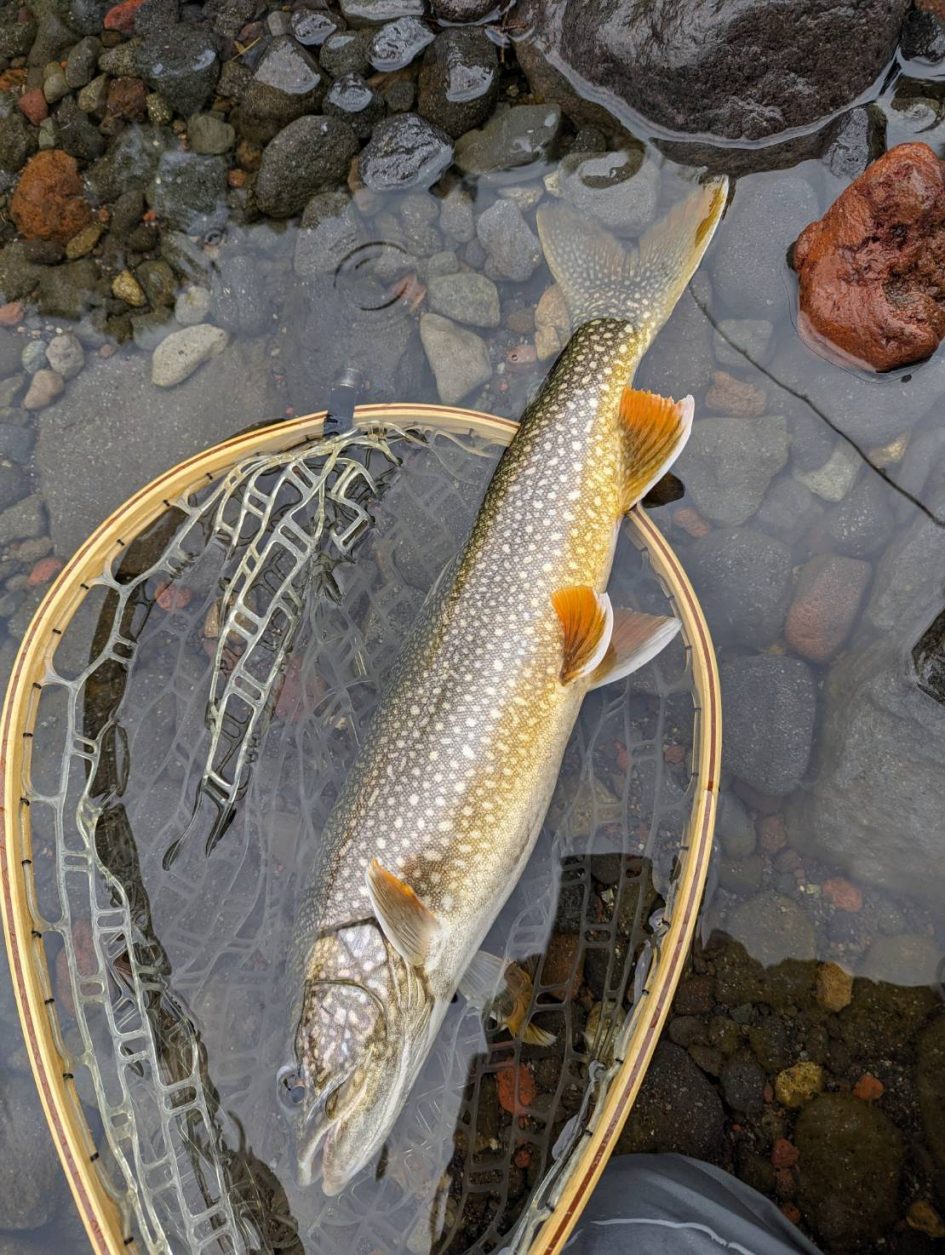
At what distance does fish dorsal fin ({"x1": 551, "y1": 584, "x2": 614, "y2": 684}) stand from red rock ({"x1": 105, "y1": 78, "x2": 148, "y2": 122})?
359cm

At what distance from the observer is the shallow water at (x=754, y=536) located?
329cm

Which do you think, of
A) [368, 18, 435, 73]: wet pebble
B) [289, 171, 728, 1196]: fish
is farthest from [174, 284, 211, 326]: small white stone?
[289, 171, 728, 1196]: fish

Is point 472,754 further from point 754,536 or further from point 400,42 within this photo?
point 400,42

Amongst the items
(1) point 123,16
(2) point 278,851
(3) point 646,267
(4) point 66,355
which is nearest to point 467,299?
(3) point 646,267

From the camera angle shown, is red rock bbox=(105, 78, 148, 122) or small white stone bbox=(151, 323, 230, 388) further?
red rock bbox=(105, 78, 148, 122)

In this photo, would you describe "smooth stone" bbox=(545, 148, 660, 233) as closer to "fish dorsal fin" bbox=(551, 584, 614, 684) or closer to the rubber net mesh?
the rubber net mesh

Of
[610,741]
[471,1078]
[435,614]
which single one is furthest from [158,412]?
[471,1078]

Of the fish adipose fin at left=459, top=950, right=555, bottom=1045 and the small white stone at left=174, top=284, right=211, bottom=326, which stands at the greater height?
the small white stone at left=174, top=284, right=211, bottom=326

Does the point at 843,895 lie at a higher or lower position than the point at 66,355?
lower

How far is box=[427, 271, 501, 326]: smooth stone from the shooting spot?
12.9ft

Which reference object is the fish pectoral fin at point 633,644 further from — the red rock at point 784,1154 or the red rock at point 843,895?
the red rock at point 784,1154

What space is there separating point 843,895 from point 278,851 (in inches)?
95.9

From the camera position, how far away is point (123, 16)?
172 inches

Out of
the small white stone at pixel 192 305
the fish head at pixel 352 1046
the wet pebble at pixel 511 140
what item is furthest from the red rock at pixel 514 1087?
the wet pebble at pixel 511 140
